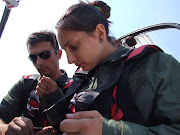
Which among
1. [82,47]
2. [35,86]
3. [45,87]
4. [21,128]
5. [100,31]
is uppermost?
[100,31]

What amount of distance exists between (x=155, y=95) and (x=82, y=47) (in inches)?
21.6

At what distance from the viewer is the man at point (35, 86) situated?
152 cm

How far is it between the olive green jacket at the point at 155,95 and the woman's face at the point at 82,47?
12.5 inches

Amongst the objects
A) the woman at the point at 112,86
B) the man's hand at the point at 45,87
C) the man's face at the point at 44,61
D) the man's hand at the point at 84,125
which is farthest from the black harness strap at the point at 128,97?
the man's face at the point at 44,61

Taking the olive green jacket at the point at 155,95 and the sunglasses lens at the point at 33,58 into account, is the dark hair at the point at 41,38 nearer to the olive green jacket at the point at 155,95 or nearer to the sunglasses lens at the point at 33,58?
the sunglasses lens at the point at 33,58

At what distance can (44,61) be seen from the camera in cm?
184

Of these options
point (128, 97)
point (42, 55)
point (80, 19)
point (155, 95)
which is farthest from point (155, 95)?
point (42, 55)

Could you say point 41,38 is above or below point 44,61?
above

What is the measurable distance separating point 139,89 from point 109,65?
0.28m

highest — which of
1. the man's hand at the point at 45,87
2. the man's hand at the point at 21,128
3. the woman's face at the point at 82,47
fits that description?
the woman's face at the point at 82,47

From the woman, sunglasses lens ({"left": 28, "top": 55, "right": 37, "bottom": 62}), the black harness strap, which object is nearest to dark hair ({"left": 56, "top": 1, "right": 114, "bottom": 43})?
the woman

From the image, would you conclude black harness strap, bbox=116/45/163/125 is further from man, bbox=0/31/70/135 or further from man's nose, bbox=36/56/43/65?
man's nose, bbox=36/56/43/65

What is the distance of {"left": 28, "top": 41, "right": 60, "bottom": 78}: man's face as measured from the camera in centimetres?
184

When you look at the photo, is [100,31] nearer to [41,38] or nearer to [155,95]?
[155,95]
